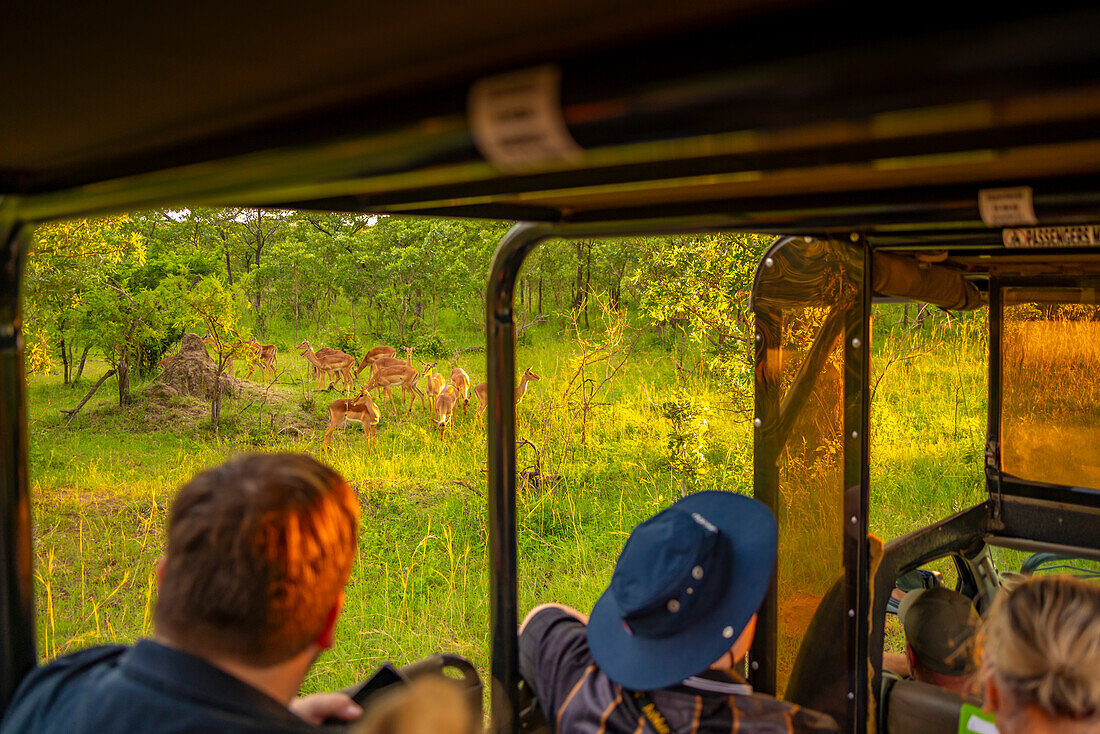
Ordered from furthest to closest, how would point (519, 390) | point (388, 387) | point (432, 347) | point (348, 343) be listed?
1. point (432, 347)
2. point (348, 343)
3. point (388, 387)
4. point (519, 390)

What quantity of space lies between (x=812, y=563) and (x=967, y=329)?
30.4 ft

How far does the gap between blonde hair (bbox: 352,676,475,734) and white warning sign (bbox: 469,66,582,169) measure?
1.47ft

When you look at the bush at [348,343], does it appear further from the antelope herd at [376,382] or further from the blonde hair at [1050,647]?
the blonde hair at [1050,647]

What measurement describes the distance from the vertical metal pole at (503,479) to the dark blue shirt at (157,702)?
880mm

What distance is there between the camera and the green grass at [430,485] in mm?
4863

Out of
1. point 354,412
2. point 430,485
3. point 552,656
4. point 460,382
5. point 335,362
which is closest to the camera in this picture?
point 552,656

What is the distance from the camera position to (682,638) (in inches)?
59.6

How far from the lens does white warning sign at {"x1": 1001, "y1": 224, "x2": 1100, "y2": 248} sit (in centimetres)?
149

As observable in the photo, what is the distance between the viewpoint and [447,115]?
730 millimetres

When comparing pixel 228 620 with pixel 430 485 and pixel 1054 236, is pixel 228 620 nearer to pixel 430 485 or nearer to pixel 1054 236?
pixel 1054 236

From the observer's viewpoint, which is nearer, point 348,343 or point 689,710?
point 689,710

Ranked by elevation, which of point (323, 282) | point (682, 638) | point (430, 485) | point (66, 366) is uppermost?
point (323, 282)

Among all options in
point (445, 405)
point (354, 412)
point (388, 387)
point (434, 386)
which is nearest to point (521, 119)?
point (354, 412)

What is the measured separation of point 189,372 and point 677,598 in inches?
316
